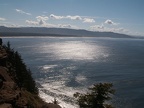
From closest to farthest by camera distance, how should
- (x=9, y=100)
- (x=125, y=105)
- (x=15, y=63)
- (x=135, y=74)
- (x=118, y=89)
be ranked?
(x=9, y=100) → (x=15, y=63) → (x=125, y=105) → (x=118, y=89) → (x=135, y=74)

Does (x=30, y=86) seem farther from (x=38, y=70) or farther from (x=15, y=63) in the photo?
(x=38, y=70)

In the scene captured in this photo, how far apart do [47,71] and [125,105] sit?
204 ft

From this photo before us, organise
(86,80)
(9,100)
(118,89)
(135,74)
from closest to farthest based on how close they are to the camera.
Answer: (9,100) < (118,89) < (86,80) < (135,74)

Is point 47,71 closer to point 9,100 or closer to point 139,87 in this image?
point 139,87

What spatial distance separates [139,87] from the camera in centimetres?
10619

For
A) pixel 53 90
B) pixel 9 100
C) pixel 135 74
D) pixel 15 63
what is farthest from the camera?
pixel 135 74

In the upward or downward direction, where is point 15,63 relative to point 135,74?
upward

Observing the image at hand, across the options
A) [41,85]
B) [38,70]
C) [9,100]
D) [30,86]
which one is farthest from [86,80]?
[9,100]

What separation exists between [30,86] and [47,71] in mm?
65593

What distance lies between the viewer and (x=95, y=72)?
136 m

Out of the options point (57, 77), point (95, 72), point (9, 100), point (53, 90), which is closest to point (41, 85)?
point (53, 90)

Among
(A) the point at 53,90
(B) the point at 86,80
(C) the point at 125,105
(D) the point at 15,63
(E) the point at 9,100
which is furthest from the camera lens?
(B) the point at 86,80

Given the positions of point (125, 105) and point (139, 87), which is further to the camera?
point (139, 87)

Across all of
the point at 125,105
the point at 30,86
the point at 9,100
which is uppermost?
the point at 9,100
